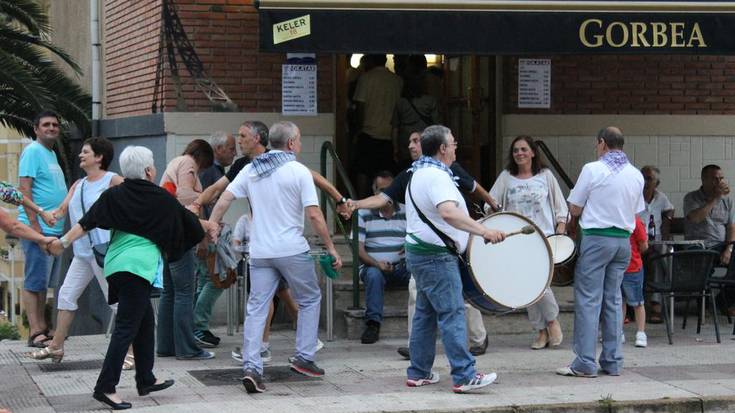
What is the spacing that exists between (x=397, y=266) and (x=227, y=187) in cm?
255

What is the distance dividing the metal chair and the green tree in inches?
314

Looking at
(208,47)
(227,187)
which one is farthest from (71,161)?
(227,187)

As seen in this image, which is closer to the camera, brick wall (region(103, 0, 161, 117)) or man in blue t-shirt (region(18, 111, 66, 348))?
man in blue t-shirt (region(18, 111, 66, 348))

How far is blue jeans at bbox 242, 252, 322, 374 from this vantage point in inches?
346

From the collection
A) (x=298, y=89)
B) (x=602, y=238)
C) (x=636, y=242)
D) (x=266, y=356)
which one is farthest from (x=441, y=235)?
(x=298, y=89)

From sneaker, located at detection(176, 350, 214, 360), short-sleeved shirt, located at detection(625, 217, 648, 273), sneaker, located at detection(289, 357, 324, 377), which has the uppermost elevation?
short-sleeved shirt, located at detection(625, 217, 648, 273)

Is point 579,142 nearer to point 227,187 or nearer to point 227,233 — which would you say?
point 227,233

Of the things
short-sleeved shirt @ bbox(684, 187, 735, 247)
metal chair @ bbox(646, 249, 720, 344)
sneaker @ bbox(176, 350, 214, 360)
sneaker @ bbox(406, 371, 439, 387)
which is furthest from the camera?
short-sleeved shirt @ bbox(684, 187, 735, 247)

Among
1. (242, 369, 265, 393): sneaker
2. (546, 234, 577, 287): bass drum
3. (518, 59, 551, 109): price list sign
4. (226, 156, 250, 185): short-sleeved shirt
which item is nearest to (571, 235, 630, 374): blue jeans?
(546, 234, 577, 287): bass drum

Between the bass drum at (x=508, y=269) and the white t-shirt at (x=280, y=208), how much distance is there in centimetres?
124

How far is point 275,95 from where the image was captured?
12.6 metres

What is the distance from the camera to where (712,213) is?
13047mm

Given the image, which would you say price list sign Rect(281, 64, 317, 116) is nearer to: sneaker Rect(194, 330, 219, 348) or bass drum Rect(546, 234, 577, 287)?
sneaker Rect(194, 330, 219, 348)

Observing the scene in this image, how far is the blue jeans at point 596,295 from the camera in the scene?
930cm
